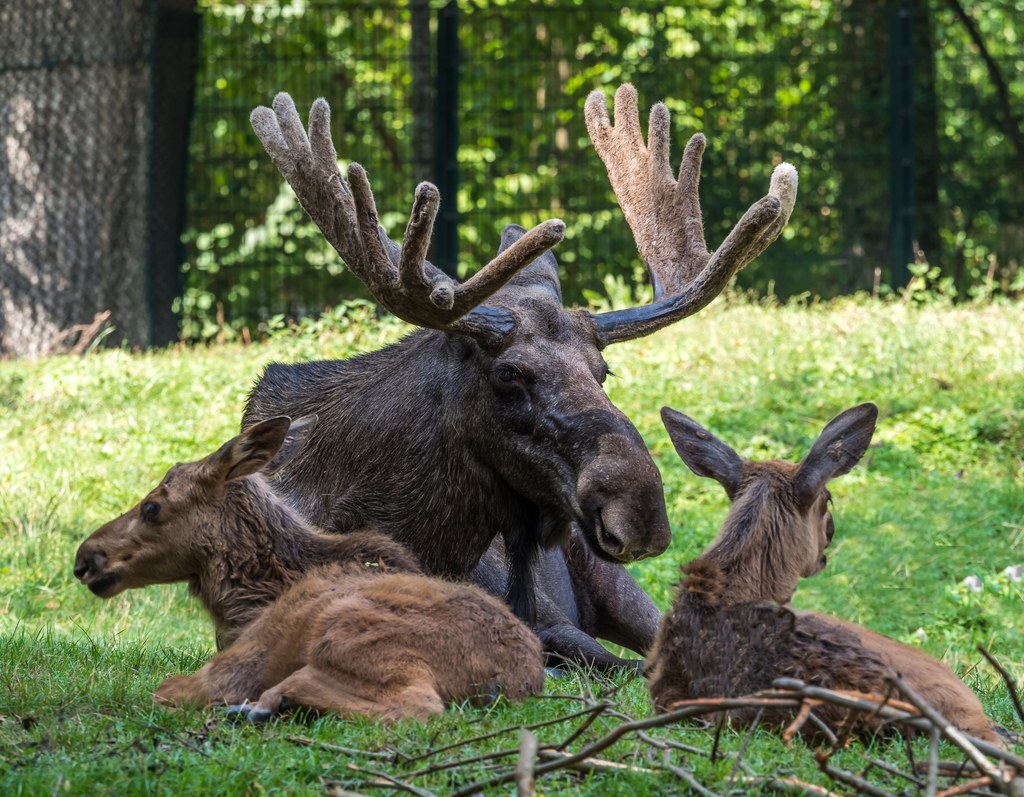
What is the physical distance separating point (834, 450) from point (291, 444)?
206 centimetres

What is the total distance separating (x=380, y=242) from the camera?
614cm

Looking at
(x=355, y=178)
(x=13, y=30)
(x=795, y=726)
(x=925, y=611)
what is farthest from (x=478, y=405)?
(x=13, y=30)

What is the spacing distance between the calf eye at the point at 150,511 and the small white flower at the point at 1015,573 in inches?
185

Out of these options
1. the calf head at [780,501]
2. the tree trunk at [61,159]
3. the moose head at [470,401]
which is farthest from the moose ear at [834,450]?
the tree trunk at [61,159]

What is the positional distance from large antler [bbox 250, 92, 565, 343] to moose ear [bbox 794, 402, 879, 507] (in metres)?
1.15

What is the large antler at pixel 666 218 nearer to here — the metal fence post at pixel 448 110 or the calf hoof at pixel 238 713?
the calf hoof at pixel 238 713

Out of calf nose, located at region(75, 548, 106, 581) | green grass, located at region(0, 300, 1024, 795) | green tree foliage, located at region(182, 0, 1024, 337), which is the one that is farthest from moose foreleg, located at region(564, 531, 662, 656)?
green tree foliage, located at region(182, 0, 1024, 337)

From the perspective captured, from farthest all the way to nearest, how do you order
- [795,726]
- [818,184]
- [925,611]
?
[818,184], [925,611], [795,726]

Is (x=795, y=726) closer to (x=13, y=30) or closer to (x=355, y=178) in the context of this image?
(x=355, y=178)

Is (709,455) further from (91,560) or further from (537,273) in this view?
(91,560)

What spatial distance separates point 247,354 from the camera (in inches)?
512

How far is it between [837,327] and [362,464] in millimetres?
7458

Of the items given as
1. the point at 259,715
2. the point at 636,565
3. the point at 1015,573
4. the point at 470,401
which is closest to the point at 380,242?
the point at 470,401

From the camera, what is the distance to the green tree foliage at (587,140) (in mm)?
16219
